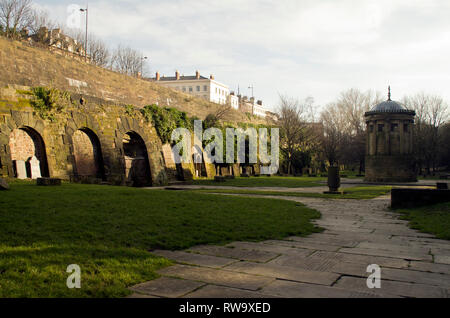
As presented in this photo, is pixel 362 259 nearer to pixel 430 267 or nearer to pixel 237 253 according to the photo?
pixel 430 267

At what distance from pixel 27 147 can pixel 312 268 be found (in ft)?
44.1

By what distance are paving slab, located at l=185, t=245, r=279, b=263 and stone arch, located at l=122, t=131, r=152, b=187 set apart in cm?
1485

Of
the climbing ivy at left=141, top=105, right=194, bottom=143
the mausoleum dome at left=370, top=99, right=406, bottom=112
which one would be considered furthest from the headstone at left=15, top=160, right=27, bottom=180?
the mausoleum dome at left=370, top=99, right=406, bottom=112

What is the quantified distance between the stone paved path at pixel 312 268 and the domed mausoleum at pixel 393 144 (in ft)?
64.0

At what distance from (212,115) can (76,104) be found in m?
14.3

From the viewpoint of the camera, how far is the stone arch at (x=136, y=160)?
19.7 m

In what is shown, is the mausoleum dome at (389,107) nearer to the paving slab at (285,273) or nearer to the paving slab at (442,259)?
the paving slab at (442,259)

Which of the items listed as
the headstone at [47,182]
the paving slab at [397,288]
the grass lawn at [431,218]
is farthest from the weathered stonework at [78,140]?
the paving slab at [397,288]

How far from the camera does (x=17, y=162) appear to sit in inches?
527

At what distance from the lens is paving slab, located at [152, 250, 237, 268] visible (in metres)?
4.30

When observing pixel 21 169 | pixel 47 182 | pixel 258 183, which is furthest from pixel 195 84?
pixel 47 182

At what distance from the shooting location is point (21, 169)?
1352cm
